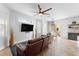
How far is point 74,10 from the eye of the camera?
3.25m

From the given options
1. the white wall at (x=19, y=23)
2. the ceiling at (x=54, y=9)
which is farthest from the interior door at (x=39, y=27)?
the ceiling at (x=54, y=9)

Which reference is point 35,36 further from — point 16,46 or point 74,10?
point 74,10

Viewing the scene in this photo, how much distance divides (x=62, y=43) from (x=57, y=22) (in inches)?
38.9

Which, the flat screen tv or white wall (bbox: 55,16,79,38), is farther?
white wall (bbox: 55,16,79,38)

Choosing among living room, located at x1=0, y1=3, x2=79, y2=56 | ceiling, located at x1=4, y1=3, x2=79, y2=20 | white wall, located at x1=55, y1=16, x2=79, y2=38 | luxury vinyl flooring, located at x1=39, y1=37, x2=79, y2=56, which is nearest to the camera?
ceiling, located at x1=4, y1=3, x2=79, y2=20

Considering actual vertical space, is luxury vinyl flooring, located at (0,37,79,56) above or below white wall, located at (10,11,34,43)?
below

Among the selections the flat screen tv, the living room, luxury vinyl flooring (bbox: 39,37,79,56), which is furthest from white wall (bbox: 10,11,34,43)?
luxury vinyl flooring (bbox: 39,37,79,56)

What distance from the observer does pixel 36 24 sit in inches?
141

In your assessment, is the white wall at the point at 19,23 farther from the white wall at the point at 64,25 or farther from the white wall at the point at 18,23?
the white wall at the point at 64,25

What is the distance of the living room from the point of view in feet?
10.8

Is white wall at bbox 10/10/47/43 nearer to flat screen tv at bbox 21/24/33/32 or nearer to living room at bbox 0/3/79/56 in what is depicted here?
living room at bbox 0/3/79/56

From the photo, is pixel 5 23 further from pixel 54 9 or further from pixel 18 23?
pixel 54 9

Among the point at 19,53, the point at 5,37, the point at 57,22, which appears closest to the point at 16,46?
the point at 19,53

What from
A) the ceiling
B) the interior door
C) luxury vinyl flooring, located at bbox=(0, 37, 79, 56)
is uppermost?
the ceiling
